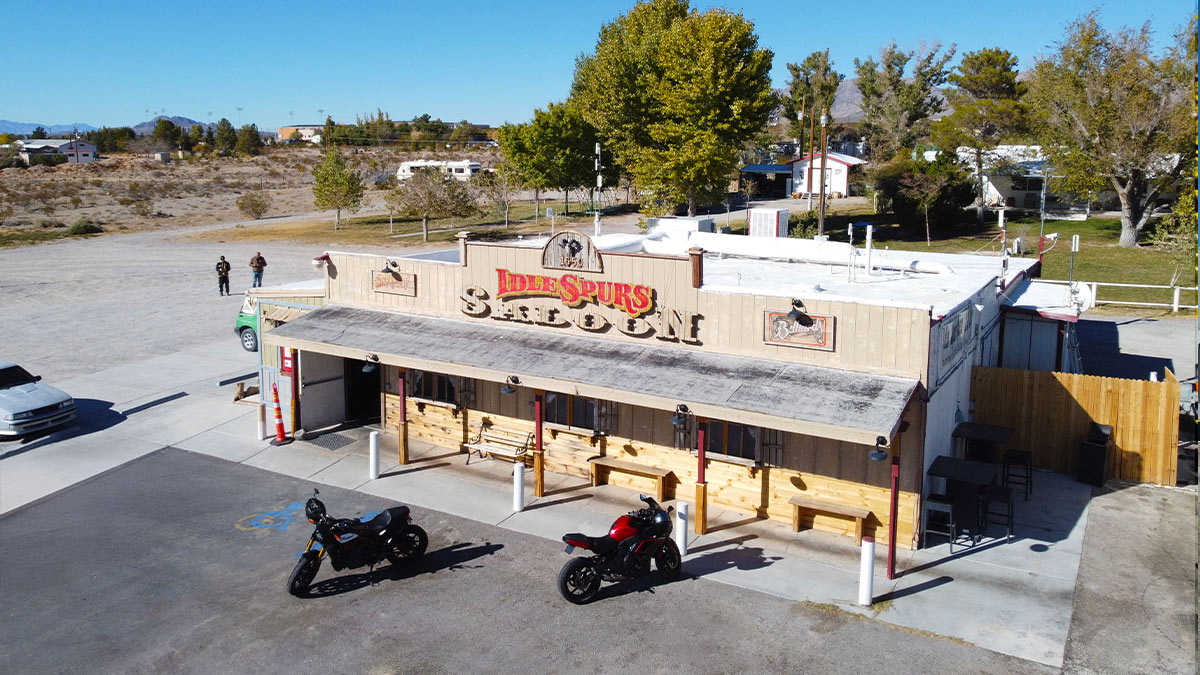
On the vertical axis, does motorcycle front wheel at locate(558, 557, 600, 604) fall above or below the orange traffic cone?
below

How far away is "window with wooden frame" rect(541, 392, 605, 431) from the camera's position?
16.1m

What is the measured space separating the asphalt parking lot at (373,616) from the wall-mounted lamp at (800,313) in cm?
418

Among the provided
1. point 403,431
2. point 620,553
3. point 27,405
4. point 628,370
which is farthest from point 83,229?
point 620,553

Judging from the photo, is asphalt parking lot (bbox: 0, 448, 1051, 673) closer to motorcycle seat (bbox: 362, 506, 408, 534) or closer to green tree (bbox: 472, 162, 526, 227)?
motorcycle seat (bbox: 362, 506, 408, 534)

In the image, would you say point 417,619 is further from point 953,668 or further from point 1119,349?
point 1119,349

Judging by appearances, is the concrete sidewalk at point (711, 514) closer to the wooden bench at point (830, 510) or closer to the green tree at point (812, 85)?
the wooden bench at point (830, 510)

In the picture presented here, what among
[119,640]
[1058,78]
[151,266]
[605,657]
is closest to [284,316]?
[119,640]

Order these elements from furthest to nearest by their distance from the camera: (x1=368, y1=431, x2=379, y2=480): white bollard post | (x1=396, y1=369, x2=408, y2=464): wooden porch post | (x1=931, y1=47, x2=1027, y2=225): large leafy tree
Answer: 1. (x1=931, y1=47, x2=1027, y2=225): large leafy tree
2. (x1=396, y1=369, x2=408, y2=464): wooden porch post
3. (x1=368, y1=431, x2=379, y2=480): white bollard post

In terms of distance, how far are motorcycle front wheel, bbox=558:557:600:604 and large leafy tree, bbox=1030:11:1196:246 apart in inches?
1625

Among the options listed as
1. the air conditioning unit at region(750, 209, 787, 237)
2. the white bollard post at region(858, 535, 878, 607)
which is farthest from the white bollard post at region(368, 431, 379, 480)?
the air conditioning unit at region(750, 209, 787, 237)

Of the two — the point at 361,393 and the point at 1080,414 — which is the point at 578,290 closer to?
the point at 361,393

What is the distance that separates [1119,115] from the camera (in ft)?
144

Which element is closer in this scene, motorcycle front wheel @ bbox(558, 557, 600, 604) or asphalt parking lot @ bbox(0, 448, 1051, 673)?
asphalt parking lot @ bbox(0, 448, 1051, 673)

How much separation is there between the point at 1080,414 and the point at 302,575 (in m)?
13.5
